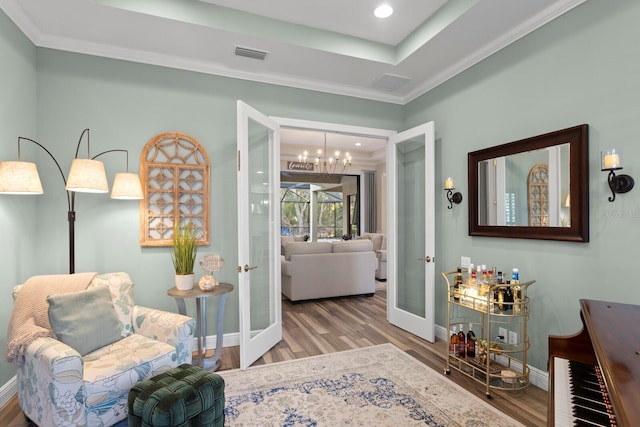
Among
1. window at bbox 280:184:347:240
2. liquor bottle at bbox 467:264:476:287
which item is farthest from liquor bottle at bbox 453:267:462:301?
window at bbox 280:184:347:240

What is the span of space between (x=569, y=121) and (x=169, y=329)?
10.3 ft

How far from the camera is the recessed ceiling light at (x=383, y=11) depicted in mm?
Result: 2660

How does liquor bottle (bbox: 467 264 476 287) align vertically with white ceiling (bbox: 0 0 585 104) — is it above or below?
below

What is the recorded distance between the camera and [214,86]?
10.9 ft

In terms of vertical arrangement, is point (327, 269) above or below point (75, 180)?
below

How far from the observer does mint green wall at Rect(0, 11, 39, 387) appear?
2.31m

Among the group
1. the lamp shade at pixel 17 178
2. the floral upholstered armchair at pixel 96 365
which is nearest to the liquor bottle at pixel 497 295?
the floral upholstered armchair at pixel 96 365

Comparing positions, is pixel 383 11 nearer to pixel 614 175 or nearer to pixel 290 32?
pixel 290 32

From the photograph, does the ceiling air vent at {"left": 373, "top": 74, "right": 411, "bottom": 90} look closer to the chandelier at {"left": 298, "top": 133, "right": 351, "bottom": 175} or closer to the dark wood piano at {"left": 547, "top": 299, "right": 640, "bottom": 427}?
the dark wood piano at {"left": 547, "top": 299, "right": 640, "bottom": 427}

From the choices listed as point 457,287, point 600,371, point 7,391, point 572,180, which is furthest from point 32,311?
point 572,180

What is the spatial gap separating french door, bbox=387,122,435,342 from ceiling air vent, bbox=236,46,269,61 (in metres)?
1.74

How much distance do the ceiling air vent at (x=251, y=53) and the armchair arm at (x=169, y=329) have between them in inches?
90.8

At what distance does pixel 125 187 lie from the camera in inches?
108

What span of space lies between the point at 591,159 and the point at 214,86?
319cm
